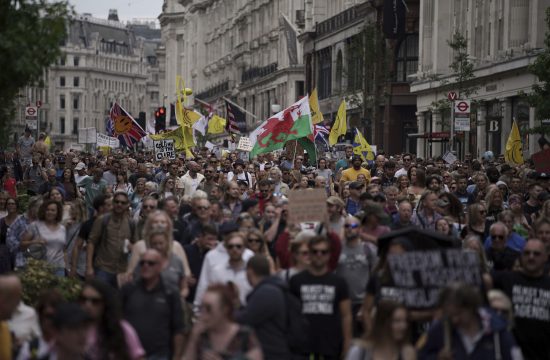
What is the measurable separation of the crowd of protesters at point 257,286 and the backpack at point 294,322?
11 millimetres

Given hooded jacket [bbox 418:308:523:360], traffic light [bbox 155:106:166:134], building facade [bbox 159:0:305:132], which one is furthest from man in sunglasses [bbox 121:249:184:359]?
building facade [bbox 159:0:305:132]

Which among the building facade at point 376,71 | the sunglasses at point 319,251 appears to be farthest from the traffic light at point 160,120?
the sunglasses at point 319,251

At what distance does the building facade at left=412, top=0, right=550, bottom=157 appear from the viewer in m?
47.4

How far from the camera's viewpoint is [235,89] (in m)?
117

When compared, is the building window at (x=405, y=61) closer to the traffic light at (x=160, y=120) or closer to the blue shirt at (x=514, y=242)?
the traffic light at (x=160, y=120)

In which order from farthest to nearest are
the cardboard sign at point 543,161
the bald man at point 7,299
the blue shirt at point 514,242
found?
1. the cardboard sign at point 543,161
2. the blue shirt at point 514,242
3. the bald man at point 7,299

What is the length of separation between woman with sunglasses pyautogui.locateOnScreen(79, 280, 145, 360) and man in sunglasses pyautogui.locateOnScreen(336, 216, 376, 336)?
Answer: 3.88 meters

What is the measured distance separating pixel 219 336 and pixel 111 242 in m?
7.10

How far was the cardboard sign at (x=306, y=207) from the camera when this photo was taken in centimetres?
1585

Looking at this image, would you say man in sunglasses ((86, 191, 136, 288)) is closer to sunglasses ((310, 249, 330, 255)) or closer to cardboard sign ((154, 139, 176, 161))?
sunglasses ((310, 249, 330, 255))

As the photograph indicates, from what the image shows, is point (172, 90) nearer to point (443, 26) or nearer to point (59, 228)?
point (443, 26)

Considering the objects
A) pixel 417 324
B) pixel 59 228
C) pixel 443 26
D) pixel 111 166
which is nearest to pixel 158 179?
pixel 111 166

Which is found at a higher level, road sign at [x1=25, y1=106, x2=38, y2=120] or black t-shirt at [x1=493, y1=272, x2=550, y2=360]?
road sign at [x1=25, y1=106, x2=38, y2=120]

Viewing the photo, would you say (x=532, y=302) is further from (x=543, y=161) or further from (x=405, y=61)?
(x=405, y=61)
